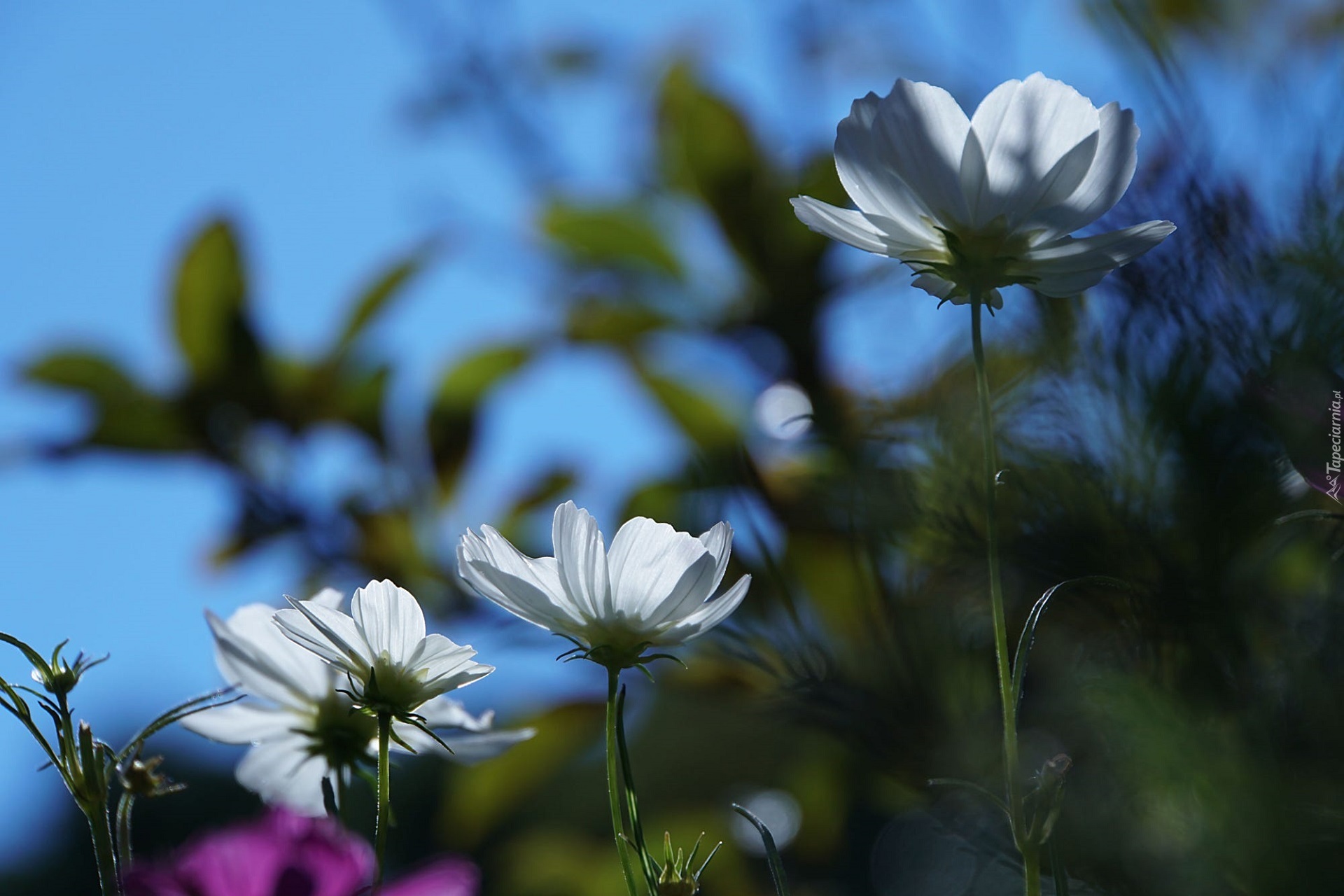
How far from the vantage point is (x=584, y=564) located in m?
0.18

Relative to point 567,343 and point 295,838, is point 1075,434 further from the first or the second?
point 567,343

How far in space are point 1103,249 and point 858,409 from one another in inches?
8.2

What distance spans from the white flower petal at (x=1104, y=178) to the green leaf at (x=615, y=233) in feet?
1.33

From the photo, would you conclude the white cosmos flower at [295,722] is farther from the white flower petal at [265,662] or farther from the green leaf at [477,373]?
the green leaf at [477,373]

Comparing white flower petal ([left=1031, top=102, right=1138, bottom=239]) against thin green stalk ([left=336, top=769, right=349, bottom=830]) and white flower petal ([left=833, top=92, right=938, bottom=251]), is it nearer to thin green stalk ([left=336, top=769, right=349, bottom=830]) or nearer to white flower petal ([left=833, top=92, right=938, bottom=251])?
white flower petal ([left=833, top=92, right=938, bottom=251])

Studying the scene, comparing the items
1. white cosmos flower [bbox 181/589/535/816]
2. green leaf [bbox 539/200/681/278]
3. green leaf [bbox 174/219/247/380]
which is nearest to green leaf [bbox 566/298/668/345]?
green leaf [bbox 539/200/681/278]

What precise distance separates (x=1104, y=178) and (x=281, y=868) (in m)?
0.16

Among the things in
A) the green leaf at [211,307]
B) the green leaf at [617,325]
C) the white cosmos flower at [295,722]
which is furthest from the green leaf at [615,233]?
the white cosmos flower at [295,722]

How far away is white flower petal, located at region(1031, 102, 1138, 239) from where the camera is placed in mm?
177

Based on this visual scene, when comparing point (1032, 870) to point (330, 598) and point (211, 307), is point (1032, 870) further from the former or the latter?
point (211, 307)

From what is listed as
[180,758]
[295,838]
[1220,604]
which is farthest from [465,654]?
[180,758]

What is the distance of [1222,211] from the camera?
28 cm

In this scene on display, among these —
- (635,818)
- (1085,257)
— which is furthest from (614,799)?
(1085,257)

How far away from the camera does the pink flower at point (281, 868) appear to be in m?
0.14
